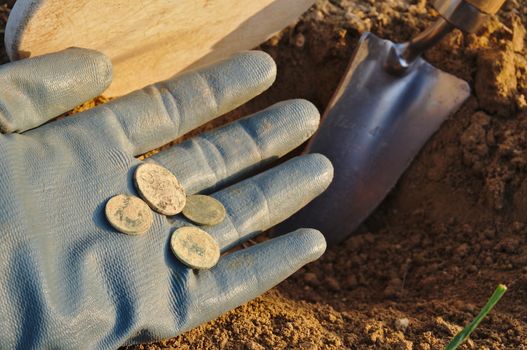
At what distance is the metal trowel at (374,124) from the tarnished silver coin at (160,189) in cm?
82

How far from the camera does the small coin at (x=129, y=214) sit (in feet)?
6.58

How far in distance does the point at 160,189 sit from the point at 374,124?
3.87ft

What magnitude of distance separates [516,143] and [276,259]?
3.83ft

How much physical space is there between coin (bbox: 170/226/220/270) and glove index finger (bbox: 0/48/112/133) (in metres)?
0.53

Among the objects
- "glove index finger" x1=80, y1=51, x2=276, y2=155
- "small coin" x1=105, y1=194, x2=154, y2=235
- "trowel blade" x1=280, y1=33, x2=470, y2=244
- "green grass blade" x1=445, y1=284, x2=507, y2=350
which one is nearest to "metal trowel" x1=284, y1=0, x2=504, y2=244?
"trowel blade" x1=280, y1=33, x2=470, y2=244

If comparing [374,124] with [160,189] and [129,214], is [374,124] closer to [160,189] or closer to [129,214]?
[160,189]

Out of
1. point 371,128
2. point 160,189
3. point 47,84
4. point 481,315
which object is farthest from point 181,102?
point 481,315

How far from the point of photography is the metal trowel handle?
8.50 feet

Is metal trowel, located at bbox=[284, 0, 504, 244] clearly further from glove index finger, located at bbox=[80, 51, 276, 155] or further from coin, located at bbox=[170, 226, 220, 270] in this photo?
coin, located at bbox=[170, 226, 220, 270]

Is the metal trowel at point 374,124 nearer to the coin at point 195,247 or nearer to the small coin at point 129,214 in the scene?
the coin at point 195,247

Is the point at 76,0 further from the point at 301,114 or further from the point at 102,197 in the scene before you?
the point at 301,114

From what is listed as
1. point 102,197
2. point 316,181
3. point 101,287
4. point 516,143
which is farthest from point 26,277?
point 516,143

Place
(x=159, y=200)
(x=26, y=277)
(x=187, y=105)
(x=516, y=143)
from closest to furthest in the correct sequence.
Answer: (x=26, y=277) < (x=159, y=200) < (x=187, y=105) < (x=516, y=143)

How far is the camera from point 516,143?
8.83 ft
